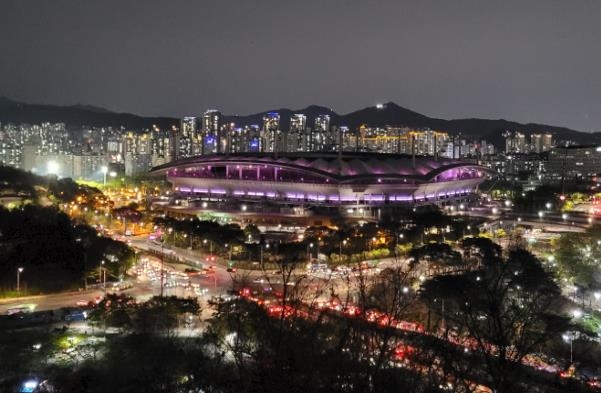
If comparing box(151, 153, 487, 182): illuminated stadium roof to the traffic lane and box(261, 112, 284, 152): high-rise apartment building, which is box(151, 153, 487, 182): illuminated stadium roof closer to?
the traffic lane

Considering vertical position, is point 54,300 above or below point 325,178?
below

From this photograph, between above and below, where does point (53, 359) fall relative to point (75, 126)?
below

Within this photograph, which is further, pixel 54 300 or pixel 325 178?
pixel 325 178

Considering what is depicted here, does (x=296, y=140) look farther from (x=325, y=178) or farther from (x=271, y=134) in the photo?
(x=325, y=178)

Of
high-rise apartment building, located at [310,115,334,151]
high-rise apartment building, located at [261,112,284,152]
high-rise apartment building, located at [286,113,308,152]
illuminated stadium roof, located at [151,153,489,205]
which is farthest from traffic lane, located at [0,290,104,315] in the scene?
high-rise apartment building, located at [310,115,334,151]

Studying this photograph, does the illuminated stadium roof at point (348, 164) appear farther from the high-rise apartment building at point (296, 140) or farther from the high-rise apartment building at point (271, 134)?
the high-rise apartment building at point (296, 140)

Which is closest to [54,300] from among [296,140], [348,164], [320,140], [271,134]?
[348,164]

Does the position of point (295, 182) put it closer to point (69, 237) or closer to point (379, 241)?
point (379, 241)

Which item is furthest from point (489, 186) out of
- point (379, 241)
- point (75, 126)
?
point (75, 126)
